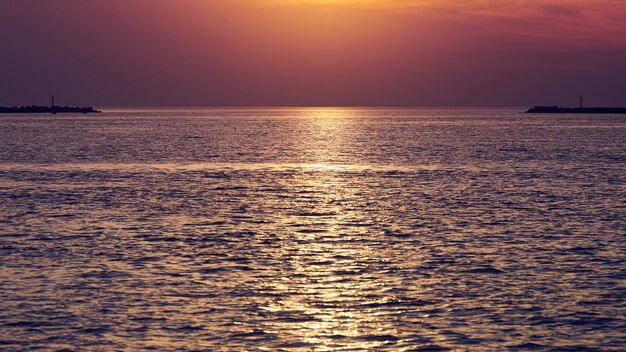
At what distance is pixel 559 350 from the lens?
1986 cm

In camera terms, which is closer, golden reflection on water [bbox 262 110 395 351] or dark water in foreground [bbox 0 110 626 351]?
golden reflection on water [bbox 262 110 395 351]

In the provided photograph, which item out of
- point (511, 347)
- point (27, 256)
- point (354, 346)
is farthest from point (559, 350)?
point (27, 256)

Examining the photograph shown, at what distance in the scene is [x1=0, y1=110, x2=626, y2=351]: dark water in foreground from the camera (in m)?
21.2

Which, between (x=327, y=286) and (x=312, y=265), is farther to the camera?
(x=312, y=265)

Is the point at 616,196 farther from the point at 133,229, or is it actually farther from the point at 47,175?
the point at 47,175

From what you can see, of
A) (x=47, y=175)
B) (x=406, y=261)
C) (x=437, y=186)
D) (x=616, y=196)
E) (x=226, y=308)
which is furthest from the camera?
(x=47, y=175)

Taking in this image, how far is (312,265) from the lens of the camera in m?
30.0

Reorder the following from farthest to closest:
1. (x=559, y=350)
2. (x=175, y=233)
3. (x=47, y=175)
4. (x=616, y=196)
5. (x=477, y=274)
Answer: (x=47, y=175), (x=616, y=196), (x=175, y=233), (x=477, y=274), (x=559, y=350)

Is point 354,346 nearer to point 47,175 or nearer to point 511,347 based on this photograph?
point 511,347

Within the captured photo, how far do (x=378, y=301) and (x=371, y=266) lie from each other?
215 inches

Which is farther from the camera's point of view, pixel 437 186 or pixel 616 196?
pixel 437 186

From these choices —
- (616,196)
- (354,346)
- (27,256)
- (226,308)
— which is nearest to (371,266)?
(226,308)

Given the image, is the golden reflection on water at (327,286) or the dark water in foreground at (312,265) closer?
the golden reflection on water at (327,286)

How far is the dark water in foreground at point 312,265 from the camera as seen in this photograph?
835 inches
